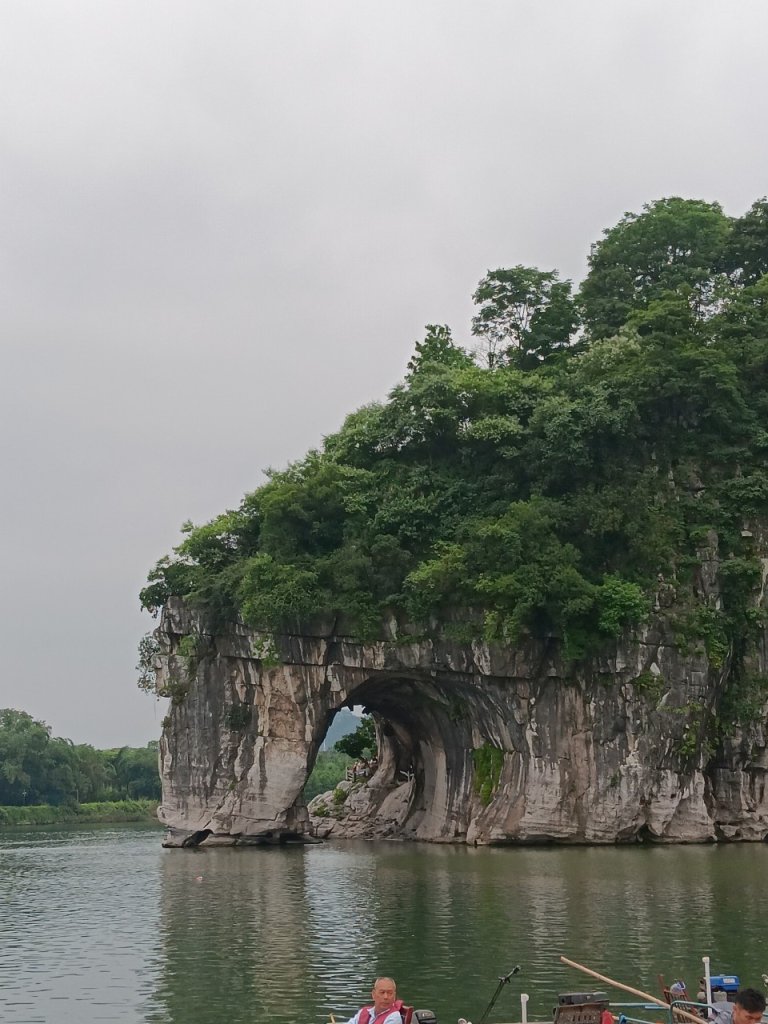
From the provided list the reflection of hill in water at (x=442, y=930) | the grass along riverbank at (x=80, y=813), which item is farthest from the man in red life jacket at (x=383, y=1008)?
the grass along riverbank at (x=80, y=813)

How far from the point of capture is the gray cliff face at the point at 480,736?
36438mm

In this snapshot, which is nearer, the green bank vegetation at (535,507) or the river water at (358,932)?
the river water at (358,932)

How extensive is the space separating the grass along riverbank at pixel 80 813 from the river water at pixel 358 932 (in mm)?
49641

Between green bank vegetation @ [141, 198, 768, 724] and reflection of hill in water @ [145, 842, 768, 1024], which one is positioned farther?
green bank vegetation @ [141, 198, 768, 724]

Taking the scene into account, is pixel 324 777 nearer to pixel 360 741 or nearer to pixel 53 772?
pixel 53 772

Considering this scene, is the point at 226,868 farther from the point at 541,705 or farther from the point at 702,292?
the point at 702,292

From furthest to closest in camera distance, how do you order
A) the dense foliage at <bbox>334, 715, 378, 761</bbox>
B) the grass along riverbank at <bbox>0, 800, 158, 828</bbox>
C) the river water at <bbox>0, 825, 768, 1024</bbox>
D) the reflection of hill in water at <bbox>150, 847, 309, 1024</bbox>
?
the grass along riverbank at <bbox>0, 800, 158, 828</bbox> < the dense foliage at <bbox>334, 715, 378, 761</bbox> < the river water at <bbox>0, 825, 768, 1024</bbox> < the reflection of hill in water at <bbox>150, 847, 309, 1024</bbox>

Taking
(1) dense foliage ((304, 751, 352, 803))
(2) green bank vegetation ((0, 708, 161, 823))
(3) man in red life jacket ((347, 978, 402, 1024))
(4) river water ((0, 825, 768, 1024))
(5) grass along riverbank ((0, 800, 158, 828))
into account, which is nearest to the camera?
(3) man in red life jacket ((347, 978, 402, 1024))

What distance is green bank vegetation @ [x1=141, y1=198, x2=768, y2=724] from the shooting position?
3678cm

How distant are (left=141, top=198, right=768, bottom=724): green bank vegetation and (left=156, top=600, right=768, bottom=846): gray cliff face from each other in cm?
111

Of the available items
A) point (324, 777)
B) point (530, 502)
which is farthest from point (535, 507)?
point (324, 777)

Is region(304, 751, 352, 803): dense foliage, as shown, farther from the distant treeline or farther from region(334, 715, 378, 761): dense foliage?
region(334, 715, 378, 761): dense foliage

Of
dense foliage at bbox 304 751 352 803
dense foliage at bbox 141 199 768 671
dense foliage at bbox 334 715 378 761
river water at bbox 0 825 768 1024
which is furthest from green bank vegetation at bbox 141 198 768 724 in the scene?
dense foliage at bbox 304 751 352 803

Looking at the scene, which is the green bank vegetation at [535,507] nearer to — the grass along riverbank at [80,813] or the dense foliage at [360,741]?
the dense foliage at [360,741]
